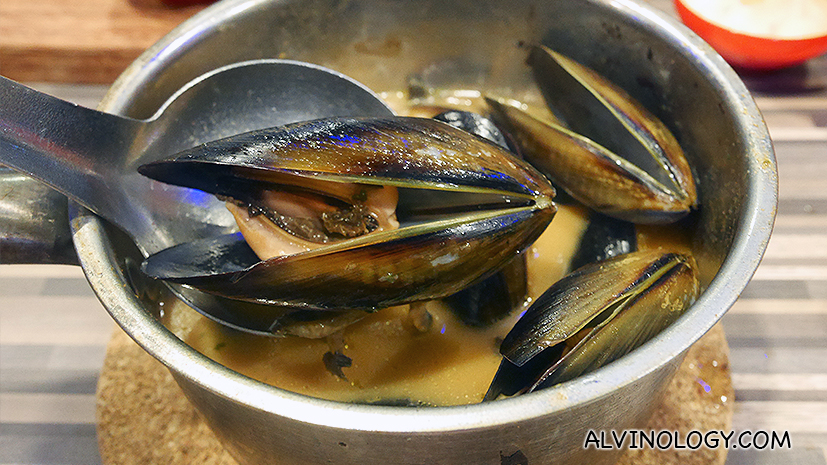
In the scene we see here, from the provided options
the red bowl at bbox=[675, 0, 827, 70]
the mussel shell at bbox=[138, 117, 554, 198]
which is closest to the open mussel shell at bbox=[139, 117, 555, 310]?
the mussel shell at bbox=[138, 117, 554, 198]

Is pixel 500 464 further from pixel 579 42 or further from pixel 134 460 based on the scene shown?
pixel 579 42

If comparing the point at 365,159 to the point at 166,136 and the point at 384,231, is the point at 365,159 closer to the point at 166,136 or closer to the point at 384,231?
the point at 384,231

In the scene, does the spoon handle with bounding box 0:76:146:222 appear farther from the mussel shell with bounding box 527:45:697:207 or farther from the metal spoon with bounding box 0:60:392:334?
the mussel shell with bounding box 527:45:697:207

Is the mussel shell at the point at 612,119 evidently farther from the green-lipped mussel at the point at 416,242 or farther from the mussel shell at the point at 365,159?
the mussel shell at the point at 365,159

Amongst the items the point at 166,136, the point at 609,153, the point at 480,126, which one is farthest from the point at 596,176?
the point at 166,136

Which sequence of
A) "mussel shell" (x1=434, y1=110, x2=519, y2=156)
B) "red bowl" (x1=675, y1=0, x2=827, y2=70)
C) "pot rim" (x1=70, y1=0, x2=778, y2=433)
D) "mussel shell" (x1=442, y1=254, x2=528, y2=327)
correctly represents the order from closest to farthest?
"pot rim" (x1=70, y1=0, x2=778, y2=433) → "mussel shell" (x1=442, y1=254, x2=528, y2=327) → "mussel shell" (x1=434, y1=110, x2=519, y2=156) → "red bowl" (x1=675, y1=0, x2=827, y2=70)

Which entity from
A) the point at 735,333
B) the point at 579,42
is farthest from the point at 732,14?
the point at 735,333

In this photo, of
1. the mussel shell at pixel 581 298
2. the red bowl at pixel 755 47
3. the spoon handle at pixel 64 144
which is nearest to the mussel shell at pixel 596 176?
the mussel shell at pixel 581 298
